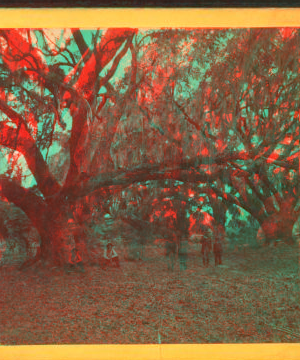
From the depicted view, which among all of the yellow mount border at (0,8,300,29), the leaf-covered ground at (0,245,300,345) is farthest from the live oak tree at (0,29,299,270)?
the leaf-covered ground at (0,245,300,345)

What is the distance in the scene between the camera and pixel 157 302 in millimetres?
2484

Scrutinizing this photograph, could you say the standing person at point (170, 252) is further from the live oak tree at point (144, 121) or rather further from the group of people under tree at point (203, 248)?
the live oak tree at point (144, 121)

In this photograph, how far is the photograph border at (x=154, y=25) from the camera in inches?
91.0

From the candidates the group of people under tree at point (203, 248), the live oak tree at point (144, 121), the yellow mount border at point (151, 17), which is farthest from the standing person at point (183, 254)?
the yellow mount border at point (151, 17)

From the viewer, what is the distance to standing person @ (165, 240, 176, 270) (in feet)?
8.23

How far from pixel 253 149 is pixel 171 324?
164 cm

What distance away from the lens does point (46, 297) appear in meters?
2.50

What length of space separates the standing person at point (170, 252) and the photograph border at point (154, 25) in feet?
2.17

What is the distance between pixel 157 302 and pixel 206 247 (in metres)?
0.62

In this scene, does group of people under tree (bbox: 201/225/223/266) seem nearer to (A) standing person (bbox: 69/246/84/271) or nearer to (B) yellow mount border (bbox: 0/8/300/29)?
(A) standing person (bbox: 69/246/84/271)

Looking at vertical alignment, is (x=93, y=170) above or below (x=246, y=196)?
above
